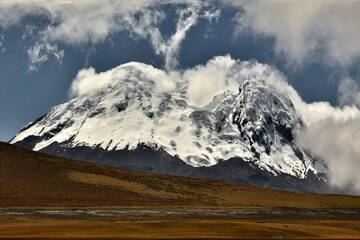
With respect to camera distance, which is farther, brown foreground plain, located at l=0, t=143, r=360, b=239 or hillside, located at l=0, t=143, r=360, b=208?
hillside, located at l=0, t=143, r=360, b=208

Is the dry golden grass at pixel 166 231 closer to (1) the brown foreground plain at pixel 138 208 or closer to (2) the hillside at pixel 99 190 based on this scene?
(1) the brown foreground plain at pixel 138 208

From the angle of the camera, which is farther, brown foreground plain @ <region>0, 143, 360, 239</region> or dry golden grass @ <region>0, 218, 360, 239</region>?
brown foreground plain @ <region>0, 143, 360, 239</region>

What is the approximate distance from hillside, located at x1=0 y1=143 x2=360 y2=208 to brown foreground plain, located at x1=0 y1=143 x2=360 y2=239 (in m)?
0.21

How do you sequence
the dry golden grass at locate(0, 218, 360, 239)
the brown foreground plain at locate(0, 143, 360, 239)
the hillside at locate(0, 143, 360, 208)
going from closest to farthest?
1. the dry golden grass at locate(0, 218, 360, 239)
2. the brown foreground plain at locate(0, 143, 360, 239)
3. the hillside at locate(0, 143, 360, 208)

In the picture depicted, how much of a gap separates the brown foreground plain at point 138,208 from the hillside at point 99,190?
0.21 meters

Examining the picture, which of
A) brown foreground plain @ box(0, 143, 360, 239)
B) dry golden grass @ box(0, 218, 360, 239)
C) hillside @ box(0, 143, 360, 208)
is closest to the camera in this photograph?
dry golden grass @ box(0, 218, 360, 239)

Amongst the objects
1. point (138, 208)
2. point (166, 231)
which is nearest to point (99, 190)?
point (138, 208)

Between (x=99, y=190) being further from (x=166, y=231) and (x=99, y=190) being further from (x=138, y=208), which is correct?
(x=166, y=231)

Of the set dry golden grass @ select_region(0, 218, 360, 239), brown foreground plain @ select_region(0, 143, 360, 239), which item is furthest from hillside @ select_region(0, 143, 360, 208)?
dry golden grass @ select_region(0, 218, 360, 239)

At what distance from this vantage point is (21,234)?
76.2 m

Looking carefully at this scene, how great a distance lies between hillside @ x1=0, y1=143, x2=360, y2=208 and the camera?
502 ft

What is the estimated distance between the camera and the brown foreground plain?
81875 mm

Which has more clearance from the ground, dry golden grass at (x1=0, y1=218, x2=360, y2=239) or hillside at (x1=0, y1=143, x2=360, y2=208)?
hillside at (x1=0, y1=143, x2=360, y2=208)

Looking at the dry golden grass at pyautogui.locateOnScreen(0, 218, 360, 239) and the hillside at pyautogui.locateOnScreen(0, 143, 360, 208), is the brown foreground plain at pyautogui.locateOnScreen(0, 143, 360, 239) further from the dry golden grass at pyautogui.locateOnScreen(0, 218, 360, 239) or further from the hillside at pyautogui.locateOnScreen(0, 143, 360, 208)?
the hillside at pyautogui.locateOnScreen(0, 143, 360, 208)
